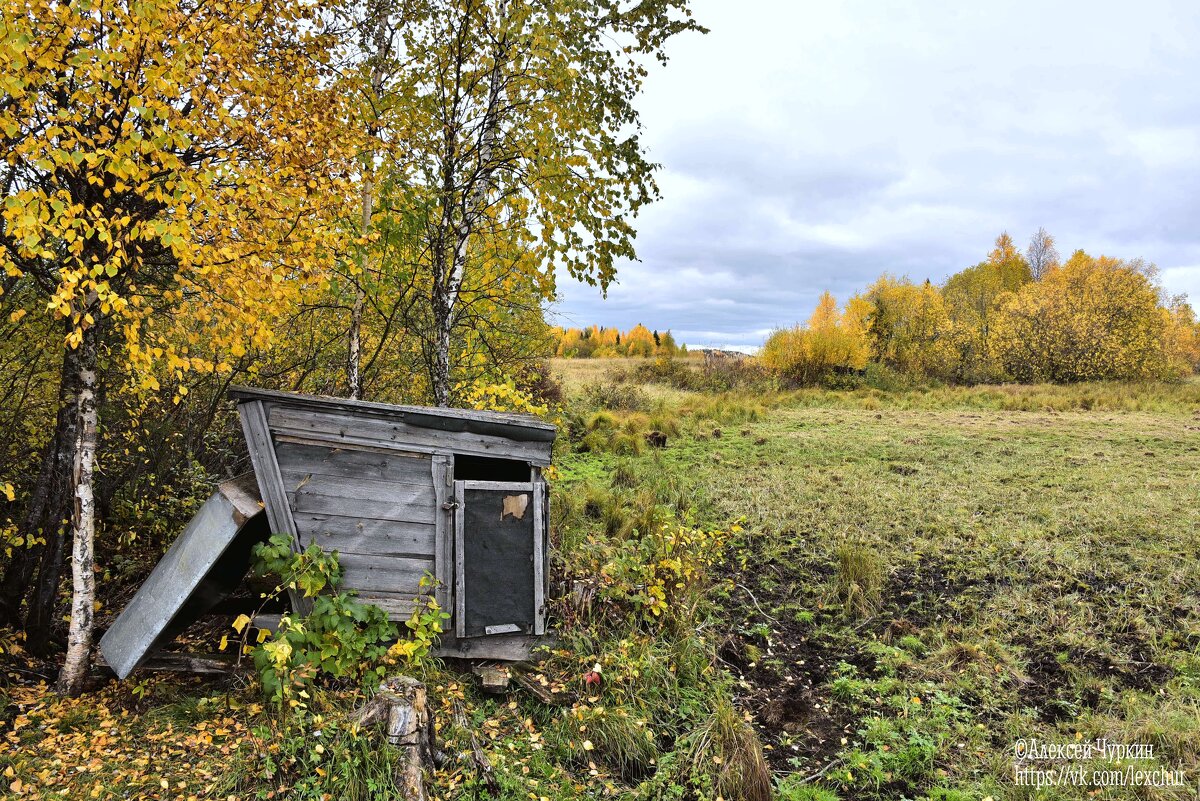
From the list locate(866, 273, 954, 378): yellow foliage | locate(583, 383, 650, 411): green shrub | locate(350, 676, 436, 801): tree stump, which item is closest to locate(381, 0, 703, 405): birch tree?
locate(350, 676, 436, 801): tree stump

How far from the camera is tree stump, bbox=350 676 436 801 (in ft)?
11.8

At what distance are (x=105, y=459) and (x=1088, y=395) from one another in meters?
27.2

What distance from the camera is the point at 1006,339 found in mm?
29547

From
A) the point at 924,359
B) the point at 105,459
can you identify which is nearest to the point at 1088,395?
the point at 924,359

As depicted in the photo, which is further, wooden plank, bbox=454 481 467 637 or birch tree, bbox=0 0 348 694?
wooden plank, bbox=454 481 467 637

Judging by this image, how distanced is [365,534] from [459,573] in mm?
819

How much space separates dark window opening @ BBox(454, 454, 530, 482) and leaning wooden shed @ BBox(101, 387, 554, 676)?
1.21ft

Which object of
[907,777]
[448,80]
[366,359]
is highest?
[448,80]

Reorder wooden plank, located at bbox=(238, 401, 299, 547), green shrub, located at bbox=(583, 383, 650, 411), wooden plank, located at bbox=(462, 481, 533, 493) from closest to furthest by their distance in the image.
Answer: wooden plank, located at bbox=(238, 401, 299, 547), wooden plank, located at bbox=(462, 481, 533, 493), green shrub, located at bbox=(583, 383, 650, 411)

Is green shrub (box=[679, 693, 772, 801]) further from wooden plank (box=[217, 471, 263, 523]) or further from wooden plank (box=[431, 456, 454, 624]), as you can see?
wooden plank (box=[217, 471, 263, 523])

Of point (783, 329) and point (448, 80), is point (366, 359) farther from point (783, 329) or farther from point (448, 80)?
point (783, 329)

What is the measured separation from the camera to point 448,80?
21.2 feet

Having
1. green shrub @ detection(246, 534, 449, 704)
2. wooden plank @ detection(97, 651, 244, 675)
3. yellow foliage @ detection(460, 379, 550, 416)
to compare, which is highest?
yellow foliage @ detection(460, 379, 550, 416)

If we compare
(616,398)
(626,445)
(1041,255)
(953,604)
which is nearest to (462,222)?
(953,604)
